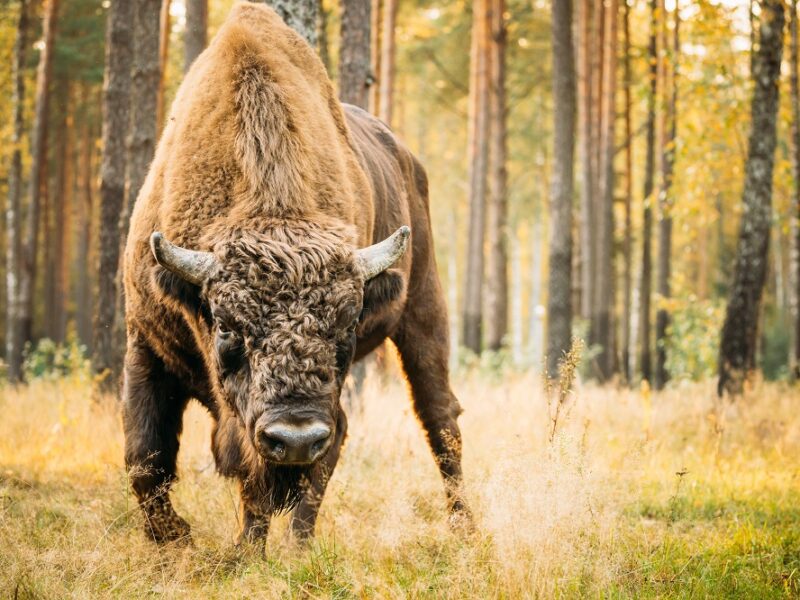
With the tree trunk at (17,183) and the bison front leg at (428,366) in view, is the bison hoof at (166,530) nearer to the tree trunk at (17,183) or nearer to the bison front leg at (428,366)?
the bison front leg at (428,366)

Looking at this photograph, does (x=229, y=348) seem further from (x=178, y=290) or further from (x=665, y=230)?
(x=665, y=230)

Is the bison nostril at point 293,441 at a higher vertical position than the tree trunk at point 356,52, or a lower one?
lower

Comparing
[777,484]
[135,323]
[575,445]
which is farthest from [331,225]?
[777,484]

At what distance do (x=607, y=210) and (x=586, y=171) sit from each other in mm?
1328

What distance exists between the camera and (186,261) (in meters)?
Result: 3.71

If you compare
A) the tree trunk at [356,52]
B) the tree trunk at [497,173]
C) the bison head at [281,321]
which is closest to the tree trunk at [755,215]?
the tree trunk at [356,52]

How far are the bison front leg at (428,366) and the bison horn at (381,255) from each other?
1702 millimetres

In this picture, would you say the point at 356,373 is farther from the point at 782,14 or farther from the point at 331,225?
the point at 782,14

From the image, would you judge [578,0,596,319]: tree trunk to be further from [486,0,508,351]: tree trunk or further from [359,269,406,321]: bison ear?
[359,269,406,321]: bison ear

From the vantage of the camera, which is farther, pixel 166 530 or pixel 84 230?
pixel 84 230

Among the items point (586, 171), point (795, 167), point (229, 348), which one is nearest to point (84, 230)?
point (586, 171)

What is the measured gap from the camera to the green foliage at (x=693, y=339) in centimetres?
1642

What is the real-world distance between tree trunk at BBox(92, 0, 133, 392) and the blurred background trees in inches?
0.8

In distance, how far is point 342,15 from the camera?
8484 millimetres
